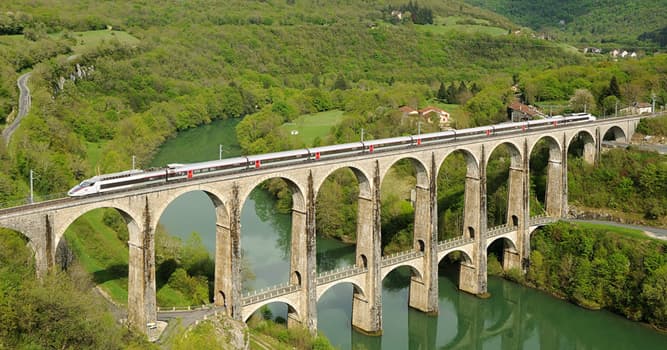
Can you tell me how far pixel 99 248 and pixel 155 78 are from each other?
78.2m

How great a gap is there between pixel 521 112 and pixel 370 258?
1805 inches

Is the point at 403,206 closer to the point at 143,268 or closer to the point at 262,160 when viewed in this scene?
the point at 262,160

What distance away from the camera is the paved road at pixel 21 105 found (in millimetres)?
59719

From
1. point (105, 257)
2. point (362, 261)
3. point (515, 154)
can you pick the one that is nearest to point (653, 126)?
point (515, 154)

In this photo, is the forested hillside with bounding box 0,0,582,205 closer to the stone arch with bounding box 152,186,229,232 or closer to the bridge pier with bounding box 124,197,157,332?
the bridge pier with bounding box 124,197,157,332

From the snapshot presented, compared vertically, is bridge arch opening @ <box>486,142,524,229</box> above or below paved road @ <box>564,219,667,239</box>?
above

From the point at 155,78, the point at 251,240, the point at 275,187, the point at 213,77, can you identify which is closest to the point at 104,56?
the point at 155,78

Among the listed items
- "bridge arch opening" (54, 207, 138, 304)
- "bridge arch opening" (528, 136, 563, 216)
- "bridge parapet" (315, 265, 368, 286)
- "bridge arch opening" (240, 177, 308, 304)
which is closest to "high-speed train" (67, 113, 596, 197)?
"bridge arch opening" (240, 177, 308, 304)

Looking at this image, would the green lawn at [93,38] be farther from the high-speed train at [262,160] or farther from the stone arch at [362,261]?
the stone arch at [362,261]

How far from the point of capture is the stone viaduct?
3512cm

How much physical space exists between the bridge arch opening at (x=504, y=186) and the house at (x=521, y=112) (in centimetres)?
1433

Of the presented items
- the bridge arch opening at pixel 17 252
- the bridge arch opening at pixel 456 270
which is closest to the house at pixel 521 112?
the bridge arch opening at pixel 456 270

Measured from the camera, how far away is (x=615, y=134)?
69125 mm

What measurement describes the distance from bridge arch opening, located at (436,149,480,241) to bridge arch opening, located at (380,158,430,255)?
2.90m
